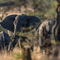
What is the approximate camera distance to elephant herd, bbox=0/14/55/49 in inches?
229

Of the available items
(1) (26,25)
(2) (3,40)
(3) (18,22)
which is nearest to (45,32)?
(1) (26,25)

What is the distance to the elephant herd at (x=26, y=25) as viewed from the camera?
19.1 feet

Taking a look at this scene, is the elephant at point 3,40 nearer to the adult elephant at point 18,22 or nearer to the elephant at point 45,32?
the adult elephant at point 18,22

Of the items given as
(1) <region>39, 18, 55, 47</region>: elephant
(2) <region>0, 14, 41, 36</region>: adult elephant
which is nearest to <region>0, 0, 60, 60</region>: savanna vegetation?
(1) <region>39, 18, 55, 47</region>: elephant

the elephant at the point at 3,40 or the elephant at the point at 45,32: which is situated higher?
the elephant at the point at 45,32

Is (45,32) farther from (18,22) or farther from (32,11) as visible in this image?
(18,22)

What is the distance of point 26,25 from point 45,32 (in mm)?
1137

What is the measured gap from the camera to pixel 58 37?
5.62 meters

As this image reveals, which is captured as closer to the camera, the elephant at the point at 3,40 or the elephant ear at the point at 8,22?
the elephant at the point at 3,40

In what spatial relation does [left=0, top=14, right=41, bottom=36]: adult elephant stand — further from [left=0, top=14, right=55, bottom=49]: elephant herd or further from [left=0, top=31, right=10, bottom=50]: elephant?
[left=0, top=31, right=10, bottom=50]: elephant

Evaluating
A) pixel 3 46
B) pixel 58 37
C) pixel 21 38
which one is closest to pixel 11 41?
pixel 3 46

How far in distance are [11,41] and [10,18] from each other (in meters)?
1.01

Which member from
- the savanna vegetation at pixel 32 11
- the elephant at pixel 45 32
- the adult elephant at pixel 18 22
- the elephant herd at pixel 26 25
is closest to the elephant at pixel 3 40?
the elephant herd at pixel 26 25

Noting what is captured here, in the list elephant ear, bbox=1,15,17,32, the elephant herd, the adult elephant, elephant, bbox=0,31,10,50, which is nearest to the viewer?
the elephant herd
